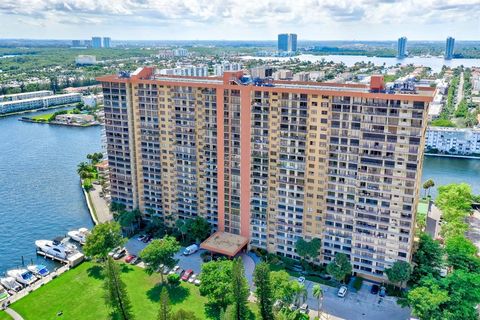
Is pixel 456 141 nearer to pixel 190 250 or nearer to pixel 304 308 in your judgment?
pixel 304 308

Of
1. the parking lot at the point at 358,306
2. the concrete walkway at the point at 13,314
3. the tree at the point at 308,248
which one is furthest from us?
the tree at the point at 308,248

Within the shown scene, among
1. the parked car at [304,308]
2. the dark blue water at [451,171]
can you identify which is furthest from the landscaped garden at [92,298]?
the dark blue water at [451,171]

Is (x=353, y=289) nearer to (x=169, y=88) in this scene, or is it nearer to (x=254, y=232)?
(x=254, y=232)

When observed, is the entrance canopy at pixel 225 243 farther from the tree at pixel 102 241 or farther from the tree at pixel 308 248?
the tree at pixel 102 241

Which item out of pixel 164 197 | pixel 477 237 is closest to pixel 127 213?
pixel 164 197

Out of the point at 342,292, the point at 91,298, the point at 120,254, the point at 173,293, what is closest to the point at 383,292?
the point at 342,292

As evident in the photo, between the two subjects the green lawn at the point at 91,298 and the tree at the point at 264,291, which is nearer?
the tree at the point at 264,291

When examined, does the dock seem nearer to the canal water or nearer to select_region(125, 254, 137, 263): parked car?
the canal water
